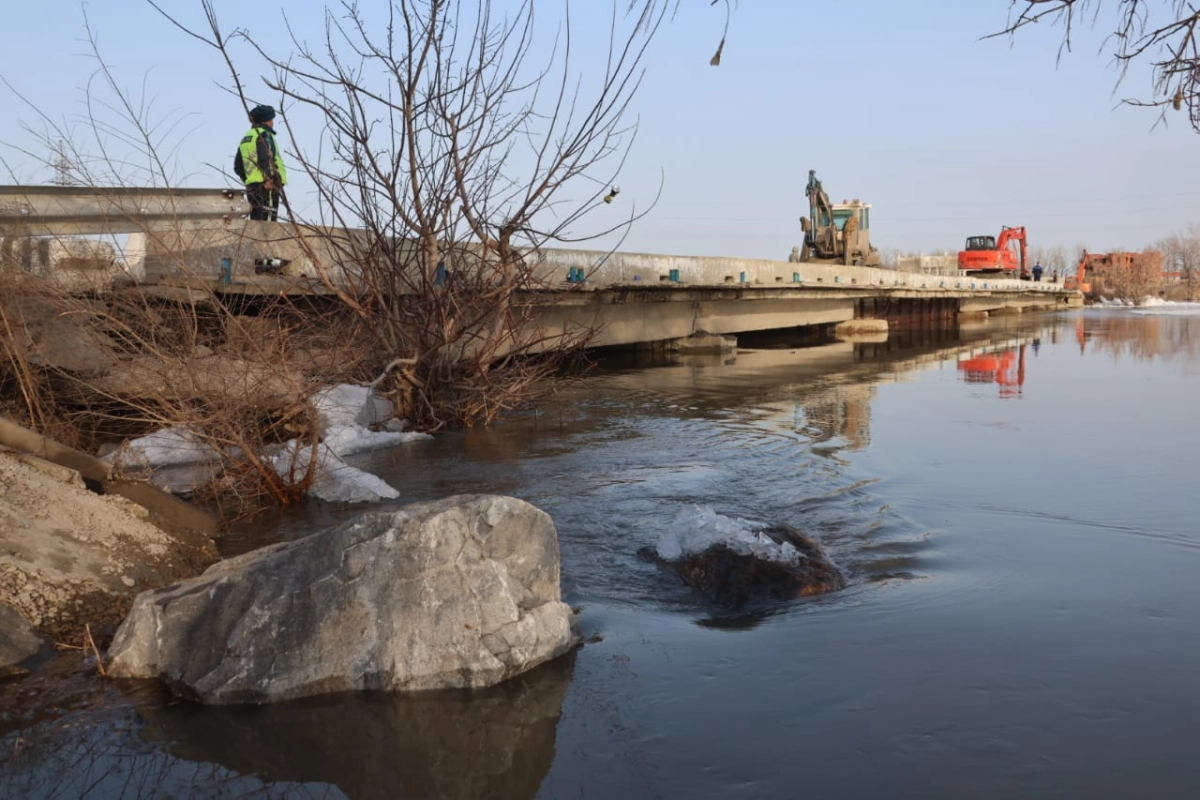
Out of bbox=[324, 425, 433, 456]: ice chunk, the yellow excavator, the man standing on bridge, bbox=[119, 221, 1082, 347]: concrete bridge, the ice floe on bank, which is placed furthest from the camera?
the yellow excavator

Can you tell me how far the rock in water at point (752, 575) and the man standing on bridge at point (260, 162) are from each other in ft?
19.6

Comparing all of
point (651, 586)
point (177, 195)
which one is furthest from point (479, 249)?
point (651, 586)

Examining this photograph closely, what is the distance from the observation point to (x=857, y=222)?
121ft

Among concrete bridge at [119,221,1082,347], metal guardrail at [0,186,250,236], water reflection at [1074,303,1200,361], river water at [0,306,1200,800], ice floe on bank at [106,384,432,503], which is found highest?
metal guardrail at [0,186,250,236]

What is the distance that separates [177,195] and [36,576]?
18.5 ft

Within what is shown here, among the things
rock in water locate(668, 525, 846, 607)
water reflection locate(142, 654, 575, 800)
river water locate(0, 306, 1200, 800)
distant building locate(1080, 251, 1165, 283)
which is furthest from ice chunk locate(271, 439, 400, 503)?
distant building locate(1080, 251, 1165, 283)

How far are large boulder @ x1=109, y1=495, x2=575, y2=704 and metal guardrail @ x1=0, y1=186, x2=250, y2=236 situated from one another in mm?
4368

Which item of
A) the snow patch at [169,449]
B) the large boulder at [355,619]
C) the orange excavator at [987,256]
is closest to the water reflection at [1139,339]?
the orange excavator at [987,256]

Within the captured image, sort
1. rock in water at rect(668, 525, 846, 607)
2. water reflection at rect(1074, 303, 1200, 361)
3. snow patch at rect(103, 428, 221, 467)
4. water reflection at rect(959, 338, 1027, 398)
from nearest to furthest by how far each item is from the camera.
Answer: rock in water at rect(668, 525, 846, 607) < snow patch at rect(103, 428, 221, 467) < water reflection at rect(959, 338, 1027, 398) < water reflection at rect(1074, 303, 1200, 361)

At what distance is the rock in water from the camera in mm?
4750

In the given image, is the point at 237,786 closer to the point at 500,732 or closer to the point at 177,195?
the point at 500,732

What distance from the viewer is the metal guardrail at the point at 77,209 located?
7.54 metres

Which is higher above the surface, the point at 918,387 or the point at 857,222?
the point at 857,222

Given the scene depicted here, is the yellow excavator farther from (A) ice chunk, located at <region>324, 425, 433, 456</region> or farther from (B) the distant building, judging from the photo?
(B) the distant building
